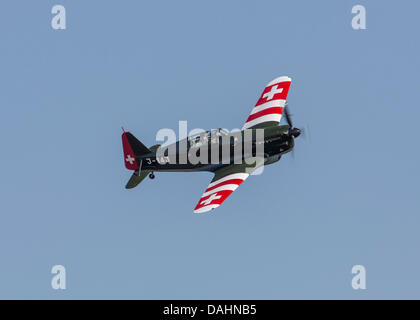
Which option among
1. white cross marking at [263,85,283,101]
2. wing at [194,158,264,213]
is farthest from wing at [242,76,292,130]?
wing at [194,158,264,213]

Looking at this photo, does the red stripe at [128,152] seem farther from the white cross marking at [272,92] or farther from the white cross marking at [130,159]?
the white cross marking at [272,92]

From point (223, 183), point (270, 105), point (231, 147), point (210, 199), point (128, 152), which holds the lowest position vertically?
point (210, 199)

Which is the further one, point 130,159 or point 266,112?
→ point 266,112

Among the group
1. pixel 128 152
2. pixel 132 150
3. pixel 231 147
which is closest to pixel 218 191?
pixel 231 147

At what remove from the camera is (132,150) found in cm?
4141

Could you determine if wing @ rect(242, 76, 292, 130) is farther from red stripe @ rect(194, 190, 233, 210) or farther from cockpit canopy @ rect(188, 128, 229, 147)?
red stripe @ rect(194, 190, 233, 210)

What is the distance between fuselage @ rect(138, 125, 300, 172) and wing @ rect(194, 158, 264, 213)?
0.45 metres

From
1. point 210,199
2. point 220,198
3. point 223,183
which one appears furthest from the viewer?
point 223,183

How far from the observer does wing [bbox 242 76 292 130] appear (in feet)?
138

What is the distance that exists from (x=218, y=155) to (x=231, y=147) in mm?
761

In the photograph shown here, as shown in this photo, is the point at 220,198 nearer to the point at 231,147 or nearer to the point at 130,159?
the point at 231,147
